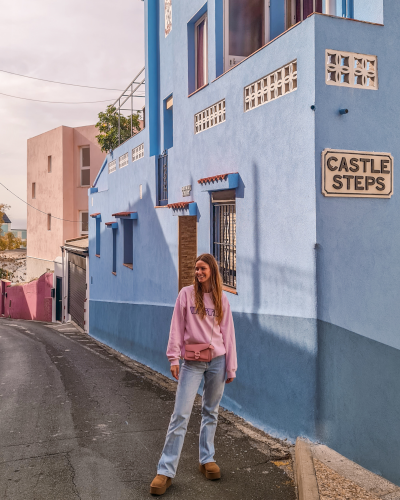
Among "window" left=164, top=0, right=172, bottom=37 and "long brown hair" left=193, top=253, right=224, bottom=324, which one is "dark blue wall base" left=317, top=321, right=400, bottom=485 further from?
"window" left=164, top=0, right=172, bottom=37

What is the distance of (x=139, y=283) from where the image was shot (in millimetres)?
12375

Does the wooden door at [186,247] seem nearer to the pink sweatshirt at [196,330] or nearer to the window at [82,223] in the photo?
the pink sweatshirt at [196,330]

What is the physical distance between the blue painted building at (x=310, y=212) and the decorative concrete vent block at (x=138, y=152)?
15.7 ft

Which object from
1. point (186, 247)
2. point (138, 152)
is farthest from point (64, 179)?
point (186, 247)

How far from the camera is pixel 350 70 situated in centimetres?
529

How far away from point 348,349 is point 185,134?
5098mm

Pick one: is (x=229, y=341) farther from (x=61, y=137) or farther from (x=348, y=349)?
(x=61, y=137)

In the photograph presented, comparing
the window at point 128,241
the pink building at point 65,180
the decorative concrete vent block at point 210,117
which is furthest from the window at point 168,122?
the pink building at point 65,180

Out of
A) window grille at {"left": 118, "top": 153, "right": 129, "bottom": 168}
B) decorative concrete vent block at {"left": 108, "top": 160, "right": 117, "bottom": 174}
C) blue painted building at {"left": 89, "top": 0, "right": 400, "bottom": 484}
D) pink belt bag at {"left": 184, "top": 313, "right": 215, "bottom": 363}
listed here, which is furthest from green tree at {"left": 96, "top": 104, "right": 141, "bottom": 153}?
pink belt bag at {"left": 184, "top": 313, "right": 215, "bottom": 363}

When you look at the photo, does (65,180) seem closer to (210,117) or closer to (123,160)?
(123,160)

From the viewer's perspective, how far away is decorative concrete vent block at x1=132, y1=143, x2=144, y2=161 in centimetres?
1262

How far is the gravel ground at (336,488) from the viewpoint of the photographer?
4.12 meters

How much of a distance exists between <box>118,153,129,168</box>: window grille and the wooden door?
5.14m

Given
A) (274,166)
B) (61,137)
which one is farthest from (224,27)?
(61,137)
